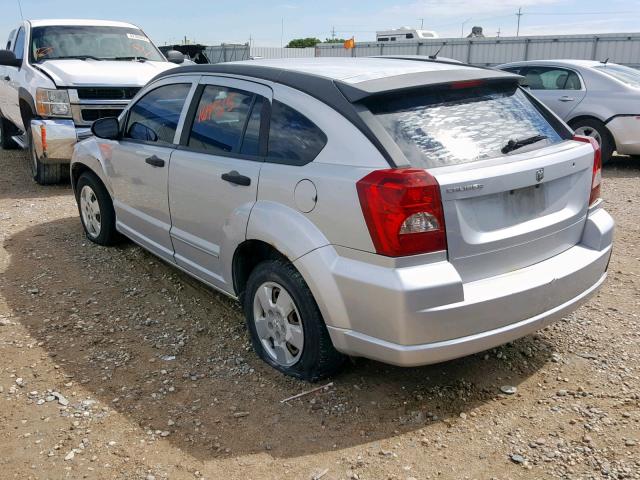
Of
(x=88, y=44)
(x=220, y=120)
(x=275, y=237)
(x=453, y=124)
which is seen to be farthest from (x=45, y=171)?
(x=453, y=124)

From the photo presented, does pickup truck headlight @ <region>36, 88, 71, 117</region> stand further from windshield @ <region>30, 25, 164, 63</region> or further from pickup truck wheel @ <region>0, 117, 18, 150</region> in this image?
pickup truck wheel @ <region>0, 117, 18, 150</region>

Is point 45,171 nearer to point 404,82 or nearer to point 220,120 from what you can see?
point 220,120

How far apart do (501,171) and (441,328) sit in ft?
2.62

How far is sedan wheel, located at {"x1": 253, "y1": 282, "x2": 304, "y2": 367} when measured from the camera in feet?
10.8

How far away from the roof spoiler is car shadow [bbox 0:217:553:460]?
1.54 m

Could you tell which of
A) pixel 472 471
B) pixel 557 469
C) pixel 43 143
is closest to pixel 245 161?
pixel 472 471

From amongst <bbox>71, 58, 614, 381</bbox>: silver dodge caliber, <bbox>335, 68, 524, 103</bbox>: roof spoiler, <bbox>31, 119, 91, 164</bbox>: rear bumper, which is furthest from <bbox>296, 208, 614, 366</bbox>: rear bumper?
<bbox>31, 119, 91, 164</bbox>: rear bumper

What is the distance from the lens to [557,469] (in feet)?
9.01

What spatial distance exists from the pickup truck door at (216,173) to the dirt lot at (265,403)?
0.56m

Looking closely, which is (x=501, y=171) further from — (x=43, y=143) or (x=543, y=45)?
(x=543, y=45)

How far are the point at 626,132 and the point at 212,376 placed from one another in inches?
314

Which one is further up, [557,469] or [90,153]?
[90,153]

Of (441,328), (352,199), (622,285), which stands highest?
(352,199)

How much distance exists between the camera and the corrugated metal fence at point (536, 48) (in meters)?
18.9
